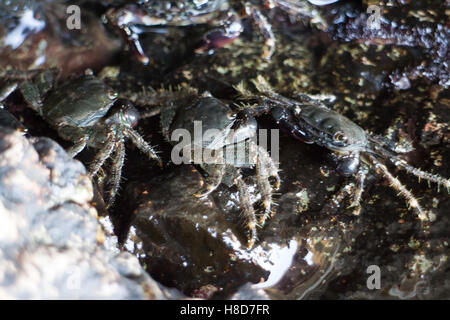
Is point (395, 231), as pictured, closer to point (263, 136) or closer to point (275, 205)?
point (275, 205)

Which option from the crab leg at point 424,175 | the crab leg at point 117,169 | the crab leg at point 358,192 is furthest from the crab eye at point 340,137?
the crab leg at point 117,169

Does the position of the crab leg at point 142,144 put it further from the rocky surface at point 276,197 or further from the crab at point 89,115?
the rocky surface at point 276,197

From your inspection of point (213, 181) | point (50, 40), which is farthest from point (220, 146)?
point (50, 40)

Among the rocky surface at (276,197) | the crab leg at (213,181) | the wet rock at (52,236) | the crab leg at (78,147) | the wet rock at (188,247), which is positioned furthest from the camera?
the crab leg at (78,147)

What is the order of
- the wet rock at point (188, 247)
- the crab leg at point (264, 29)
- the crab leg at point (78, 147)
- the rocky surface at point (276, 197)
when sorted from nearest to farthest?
1. the rocky surface at point (276, 197)
2. the wet rock at point (188, 247)
3. the crab leg at point (78, 147)
4. the crab leg at point (264, 29)

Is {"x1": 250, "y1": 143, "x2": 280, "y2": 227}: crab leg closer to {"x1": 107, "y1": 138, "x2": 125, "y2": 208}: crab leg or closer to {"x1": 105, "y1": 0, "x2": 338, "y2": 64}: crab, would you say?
{"x1": 107, "y1": 138, "x2": 125, "y2": 208}: crab leg
